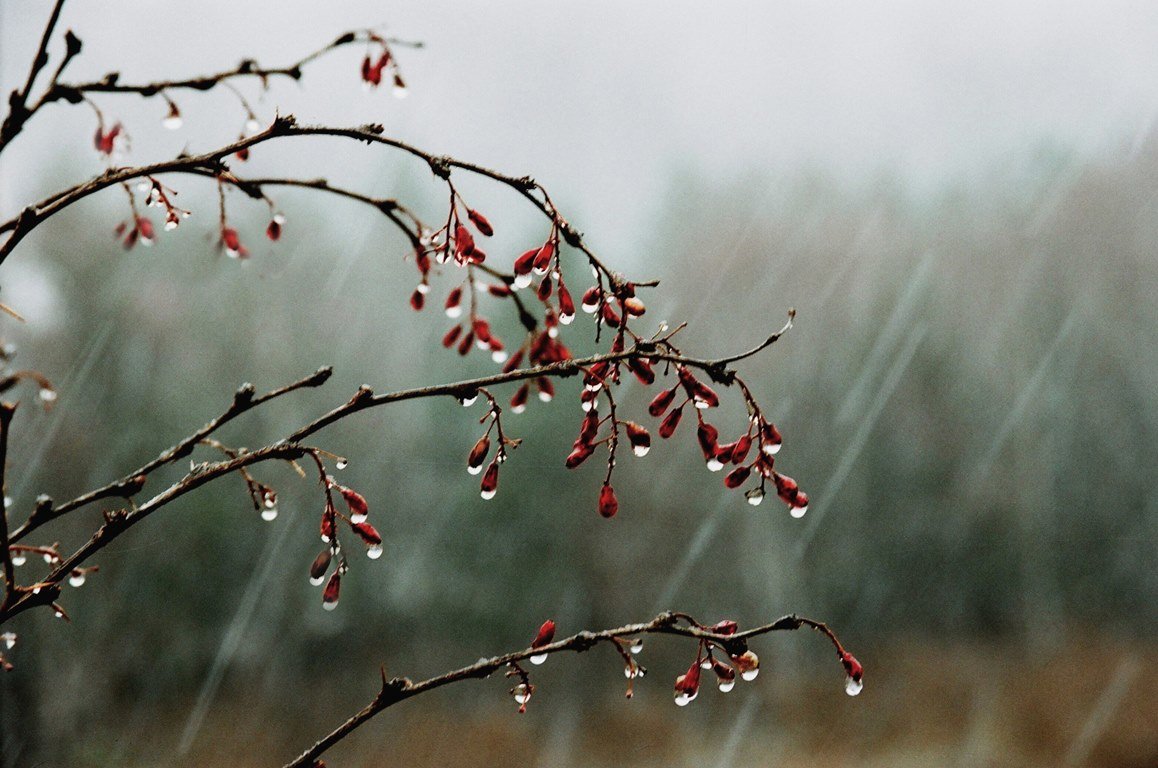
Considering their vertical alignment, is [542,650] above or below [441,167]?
below

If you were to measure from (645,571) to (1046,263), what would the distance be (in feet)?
19.2

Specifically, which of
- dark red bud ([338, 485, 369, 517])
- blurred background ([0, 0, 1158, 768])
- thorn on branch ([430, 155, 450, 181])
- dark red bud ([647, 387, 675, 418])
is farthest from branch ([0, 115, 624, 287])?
blurred background ([0, 0, 1158, 768])

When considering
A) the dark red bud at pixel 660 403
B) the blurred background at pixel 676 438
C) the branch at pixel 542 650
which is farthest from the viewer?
the blurred background at pixel 676 438

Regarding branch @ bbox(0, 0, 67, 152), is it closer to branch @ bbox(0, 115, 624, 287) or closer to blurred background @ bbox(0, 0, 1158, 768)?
branch @ bbox(0, 115, 624, 287)

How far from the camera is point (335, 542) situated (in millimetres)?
583

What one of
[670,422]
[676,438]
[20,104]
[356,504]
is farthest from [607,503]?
[676,438]

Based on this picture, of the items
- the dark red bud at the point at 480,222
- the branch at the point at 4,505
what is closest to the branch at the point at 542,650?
the branch at the point at 4,505

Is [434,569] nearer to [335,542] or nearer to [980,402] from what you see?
[980,402]

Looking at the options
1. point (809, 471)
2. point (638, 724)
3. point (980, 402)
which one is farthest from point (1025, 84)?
point (638, 724)

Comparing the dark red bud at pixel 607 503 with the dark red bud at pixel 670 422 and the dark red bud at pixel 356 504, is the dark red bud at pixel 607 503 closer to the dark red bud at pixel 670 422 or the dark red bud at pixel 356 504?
the dark red bud at pixel 670 422

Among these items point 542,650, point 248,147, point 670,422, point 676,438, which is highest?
point 248,147

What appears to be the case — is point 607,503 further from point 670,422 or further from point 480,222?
point 480,222

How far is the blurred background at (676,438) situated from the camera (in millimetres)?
6820

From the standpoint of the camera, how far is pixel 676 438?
8.97m
